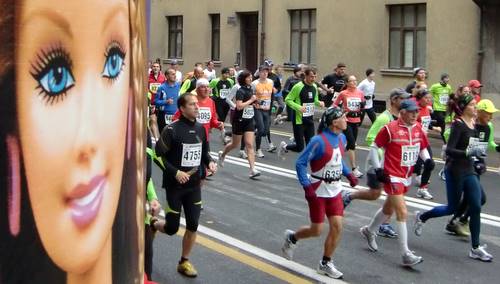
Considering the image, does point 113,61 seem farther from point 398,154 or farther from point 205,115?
point 205,115

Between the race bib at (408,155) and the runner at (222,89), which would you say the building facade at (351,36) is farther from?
the race bib at (408,155)

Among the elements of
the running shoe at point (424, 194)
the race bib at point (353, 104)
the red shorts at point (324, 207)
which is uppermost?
the race bib at point (353, 104)

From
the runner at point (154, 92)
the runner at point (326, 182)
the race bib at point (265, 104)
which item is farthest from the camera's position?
the runner at point (154, 92)

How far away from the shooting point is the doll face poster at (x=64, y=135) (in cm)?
183

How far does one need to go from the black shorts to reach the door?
17429 millimetres

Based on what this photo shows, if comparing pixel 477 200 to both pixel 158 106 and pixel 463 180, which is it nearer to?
pixel 463 180

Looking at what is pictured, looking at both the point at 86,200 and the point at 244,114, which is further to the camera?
the point at 244,114

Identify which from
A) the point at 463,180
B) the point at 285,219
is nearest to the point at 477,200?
the point at 463,180

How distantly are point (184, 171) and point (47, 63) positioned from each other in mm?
4879

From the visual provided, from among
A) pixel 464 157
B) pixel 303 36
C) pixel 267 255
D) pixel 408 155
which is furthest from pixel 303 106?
pixel 303 36

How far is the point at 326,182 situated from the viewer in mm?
6797

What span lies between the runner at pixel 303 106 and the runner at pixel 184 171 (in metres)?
6.25

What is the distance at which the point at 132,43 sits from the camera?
225cm

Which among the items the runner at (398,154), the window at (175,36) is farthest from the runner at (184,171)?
the window at (175,36)
